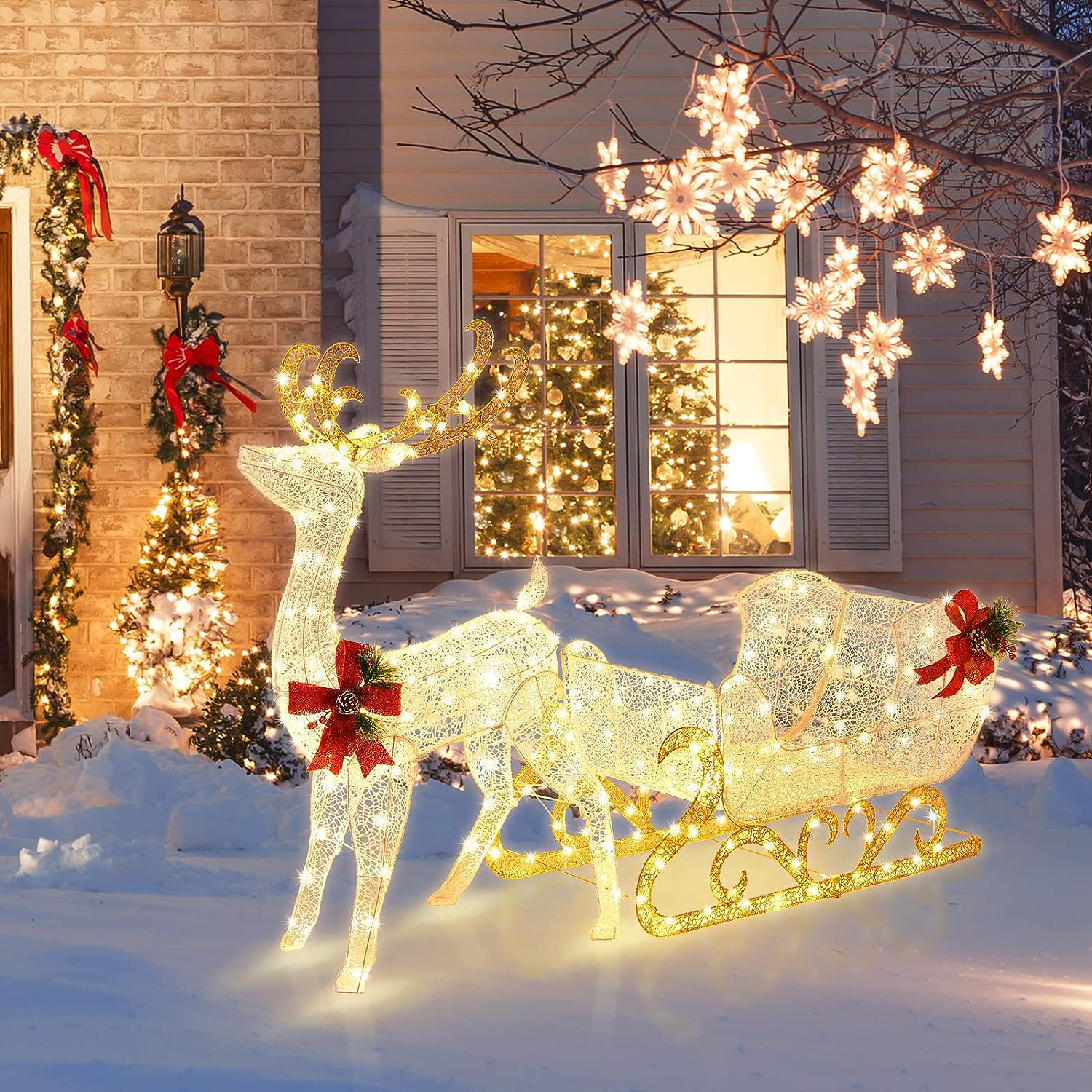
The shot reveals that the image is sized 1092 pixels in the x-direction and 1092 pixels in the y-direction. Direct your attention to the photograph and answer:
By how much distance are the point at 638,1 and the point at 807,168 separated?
3.98 ft

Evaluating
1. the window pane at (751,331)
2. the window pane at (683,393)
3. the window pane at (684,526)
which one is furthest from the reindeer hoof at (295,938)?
the window pane at (751,331)

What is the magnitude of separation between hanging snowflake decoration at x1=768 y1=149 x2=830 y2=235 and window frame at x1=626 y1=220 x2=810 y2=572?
3496mm

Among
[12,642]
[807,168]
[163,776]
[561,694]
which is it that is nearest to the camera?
[561,694]

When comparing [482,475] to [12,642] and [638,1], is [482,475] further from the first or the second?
[638,1]

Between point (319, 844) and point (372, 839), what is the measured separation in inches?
7.3

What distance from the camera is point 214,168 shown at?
6859 millimetres

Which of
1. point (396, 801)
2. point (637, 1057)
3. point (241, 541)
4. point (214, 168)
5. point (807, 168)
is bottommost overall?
point (637, 1057)

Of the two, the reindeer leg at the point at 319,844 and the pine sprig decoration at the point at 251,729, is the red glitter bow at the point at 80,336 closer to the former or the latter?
the pine sprig decoration at the point at 251,729

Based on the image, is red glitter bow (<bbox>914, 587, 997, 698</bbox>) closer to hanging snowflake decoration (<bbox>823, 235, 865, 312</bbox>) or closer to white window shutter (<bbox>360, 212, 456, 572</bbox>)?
hanging snowflake decoration (<bbox>823, 235, 865, 312</bbox>)

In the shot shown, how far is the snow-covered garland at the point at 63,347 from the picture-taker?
6.49 meters

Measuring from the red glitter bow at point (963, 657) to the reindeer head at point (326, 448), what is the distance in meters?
1.51

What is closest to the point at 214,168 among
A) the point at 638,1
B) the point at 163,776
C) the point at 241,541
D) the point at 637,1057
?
the point at 241,541

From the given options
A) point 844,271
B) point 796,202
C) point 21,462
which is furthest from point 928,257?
point 21,462

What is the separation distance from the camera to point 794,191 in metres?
3.98
